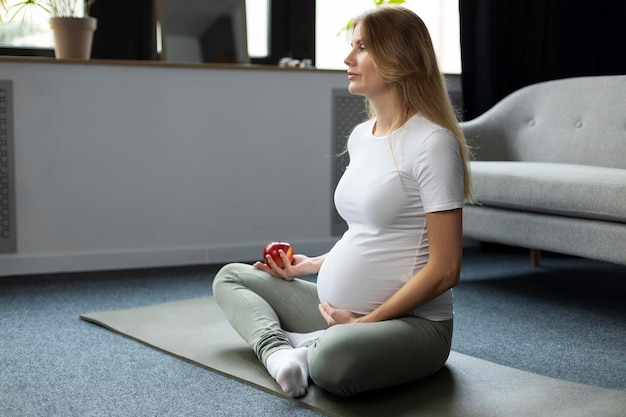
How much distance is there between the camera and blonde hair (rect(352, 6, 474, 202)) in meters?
1.72

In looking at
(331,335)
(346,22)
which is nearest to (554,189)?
(331,335)

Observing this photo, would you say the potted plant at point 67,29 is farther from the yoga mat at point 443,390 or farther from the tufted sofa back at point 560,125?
the tufted sofa back at point 560,125

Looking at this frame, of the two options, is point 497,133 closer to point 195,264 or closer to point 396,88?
point 195,264

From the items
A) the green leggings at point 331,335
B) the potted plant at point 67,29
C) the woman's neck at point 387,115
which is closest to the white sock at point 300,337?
the green leggings at point 331,335

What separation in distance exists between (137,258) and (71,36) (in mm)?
907

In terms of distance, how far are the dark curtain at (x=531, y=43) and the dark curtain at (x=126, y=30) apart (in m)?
1.39

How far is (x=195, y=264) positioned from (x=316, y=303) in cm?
153

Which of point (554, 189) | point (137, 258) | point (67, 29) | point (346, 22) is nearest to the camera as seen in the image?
point (554, 189)

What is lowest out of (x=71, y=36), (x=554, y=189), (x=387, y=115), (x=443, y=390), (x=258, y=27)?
(x=443, y=390)

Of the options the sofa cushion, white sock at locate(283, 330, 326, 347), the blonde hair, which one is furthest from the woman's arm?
the sofa cushion

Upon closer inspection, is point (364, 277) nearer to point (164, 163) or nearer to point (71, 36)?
point (164, 163)

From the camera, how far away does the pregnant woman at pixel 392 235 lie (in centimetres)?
166

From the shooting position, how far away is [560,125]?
10.9 feet

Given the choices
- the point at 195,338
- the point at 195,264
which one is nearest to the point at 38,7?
the point at 195,264
